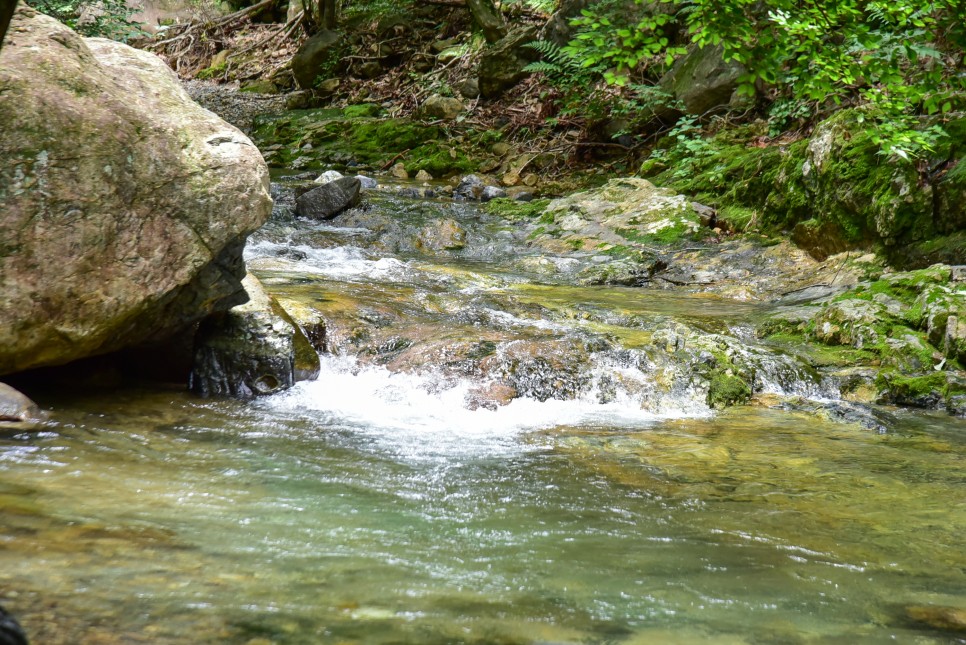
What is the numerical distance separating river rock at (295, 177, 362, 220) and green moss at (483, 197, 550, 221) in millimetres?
2249

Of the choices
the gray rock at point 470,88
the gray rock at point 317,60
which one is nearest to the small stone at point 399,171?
the gray rock at point 470,88

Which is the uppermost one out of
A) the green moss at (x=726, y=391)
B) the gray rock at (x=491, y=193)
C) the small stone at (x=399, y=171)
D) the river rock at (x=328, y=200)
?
the small stone at (x=399, y=171)

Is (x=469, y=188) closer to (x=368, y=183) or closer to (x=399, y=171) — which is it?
(x=368, y=183)

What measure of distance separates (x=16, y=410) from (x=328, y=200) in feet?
26.3

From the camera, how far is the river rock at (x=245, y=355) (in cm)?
526

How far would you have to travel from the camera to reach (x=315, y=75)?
69.6 ft

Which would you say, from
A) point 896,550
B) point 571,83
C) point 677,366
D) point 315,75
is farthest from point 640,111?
point 896,550

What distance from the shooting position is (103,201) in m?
4.19

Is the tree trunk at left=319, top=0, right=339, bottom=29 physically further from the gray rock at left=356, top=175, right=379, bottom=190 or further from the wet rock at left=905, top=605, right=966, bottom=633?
the wet rock at left=905, top=605, right=966, bottom=633

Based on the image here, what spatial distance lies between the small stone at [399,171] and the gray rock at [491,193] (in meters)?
2.24

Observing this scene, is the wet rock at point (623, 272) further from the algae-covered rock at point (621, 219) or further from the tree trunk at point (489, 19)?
the tree trunk at point (489, 19)

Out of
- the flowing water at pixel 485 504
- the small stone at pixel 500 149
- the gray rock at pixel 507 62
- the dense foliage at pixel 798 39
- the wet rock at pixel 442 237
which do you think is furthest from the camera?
the gray rock at pixel 507 62

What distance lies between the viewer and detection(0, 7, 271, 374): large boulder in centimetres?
394

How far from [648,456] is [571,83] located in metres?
12.4
